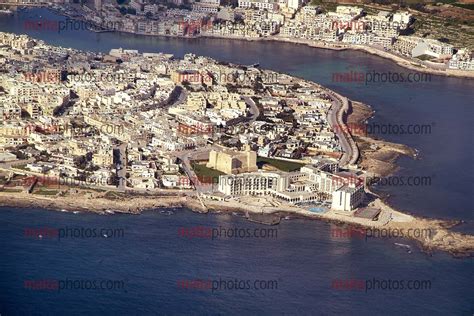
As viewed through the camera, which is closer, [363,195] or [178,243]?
[178,243]

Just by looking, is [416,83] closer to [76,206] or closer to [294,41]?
[294,41]

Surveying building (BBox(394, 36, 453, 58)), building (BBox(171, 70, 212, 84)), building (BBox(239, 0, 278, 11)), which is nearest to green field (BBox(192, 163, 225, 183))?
building (BBox(171, 70, 212, 84))

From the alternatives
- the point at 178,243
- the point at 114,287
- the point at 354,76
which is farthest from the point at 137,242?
the point at 354,76

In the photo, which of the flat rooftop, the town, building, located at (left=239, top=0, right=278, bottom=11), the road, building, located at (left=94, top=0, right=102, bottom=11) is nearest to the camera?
the flat rooftop

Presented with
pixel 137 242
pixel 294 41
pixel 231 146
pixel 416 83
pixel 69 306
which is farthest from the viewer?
pixel 294 41

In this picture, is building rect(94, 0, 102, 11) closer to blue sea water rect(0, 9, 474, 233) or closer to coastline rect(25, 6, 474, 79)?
coastline rect(25, 6, 474, 79)

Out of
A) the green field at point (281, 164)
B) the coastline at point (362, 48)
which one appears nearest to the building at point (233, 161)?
the green field at point (281, 164)
